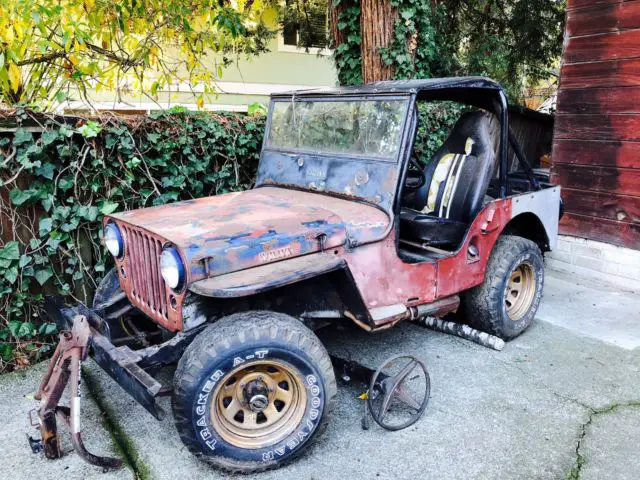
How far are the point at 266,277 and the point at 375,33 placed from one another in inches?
168

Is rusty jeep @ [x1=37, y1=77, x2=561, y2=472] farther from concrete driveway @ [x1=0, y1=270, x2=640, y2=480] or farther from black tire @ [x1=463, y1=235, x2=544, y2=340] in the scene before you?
concrete driveway @ [x1=0, y1=270, x2=640, y2=480]

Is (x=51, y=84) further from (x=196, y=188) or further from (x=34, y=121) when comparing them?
(x=196, y=188)

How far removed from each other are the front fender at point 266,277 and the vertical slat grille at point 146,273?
0.38m

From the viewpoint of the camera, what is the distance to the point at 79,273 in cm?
425

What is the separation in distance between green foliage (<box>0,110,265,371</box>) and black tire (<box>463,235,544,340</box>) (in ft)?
8.20

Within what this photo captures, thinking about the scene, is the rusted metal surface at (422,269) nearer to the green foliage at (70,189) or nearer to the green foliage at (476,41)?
the green foliage at (70,189)

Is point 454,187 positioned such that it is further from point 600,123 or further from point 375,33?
point 375,33

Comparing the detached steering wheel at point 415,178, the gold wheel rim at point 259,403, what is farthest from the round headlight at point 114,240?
the detached steering wheel at point 415,178

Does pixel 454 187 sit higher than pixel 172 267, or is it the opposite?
pixel 454 187

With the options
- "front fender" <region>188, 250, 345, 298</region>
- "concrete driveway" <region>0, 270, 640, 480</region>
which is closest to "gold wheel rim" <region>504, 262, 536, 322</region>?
"concrete driveway" <region>0, 270, 640, 480</region>

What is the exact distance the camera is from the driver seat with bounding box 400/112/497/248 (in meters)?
3.95

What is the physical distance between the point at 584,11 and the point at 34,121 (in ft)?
17.0

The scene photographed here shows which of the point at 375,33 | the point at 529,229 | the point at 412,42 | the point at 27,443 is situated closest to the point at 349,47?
the point at 375,33

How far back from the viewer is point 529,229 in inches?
185
